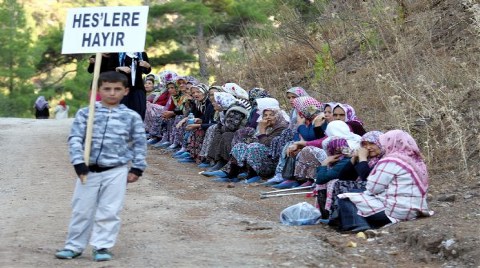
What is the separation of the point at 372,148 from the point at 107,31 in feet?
9.52

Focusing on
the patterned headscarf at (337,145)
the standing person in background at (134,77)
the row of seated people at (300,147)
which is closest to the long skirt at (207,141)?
the row of seated people at (300,147)

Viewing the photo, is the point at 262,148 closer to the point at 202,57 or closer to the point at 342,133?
the point at 342,133

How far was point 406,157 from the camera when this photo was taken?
356 inches

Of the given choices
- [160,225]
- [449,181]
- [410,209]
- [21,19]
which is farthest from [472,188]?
[21,19]

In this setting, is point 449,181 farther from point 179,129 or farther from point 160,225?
point 179,129

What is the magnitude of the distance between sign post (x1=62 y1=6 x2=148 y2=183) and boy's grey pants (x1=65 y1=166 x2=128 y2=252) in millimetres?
1185

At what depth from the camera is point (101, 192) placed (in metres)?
7.71

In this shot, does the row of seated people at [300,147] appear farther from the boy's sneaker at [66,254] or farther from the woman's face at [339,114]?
the boy's sneaker at [66,254]

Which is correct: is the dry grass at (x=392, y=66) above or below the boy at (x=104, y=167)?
above

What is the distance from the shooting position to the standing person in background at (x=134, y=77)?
1275 cm

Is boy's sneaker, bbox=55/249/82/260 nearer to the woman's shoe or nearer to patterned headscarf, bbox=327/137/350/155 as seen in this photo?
patterned headscarf, bbox=327/137/350/155

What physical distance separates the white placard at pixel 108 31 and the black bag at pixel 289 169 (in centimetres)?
417

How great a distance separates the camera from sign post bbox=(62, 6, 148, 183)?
8445mm

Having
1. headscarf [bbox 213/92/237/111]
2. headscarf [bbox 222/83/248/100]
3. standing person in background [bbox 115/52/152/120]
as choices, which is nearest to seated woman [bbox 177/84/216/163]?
headscarf [bbox 222/83/248/100]
